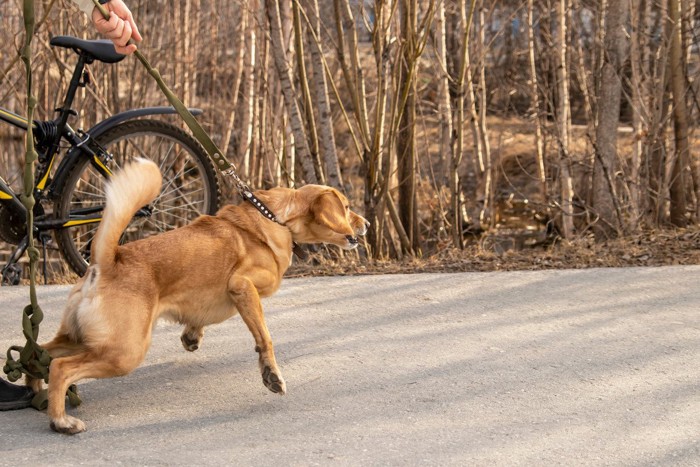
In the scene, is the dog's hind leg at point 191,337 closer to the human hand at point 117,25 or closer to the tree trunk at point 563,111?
the human hand at point 117,25

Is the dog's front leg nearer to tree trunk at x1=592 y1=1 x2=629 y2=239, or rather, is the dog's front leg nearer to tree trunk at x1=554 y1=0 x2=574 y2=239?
tree trunk at x1=592 y1=1 x2=629 y2=239

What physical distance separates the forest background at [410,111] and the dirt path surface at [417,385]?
1089 mm

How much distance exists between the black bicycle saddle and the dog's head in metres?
1.81

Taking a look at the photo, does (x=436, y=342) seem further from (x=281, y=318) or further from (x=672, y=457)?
(x=672, y=457)

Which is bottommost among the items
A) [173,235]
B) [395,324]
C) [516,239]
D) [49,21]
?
[516,239]

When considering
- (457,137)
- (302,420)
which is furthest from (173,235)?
(457,137)

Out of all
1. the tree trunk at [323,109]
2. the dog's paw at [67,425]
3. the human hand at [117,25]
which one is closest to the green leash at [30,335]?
the dog's paw at [67,425]

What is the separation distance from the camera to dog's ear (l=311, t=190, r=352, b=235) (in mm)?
4320

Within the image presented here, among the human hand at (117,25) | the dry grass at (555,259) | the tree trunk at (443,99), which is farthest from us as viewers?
the tree trunk at (443,99)

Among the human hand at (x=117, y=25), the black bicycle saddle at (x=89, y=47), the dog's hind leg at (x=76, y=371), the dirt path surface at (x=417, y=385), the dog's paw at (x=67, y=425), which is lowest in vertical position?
the dirt path surface at (x=417, y=385)

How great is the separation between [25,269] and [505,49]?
9.97 m

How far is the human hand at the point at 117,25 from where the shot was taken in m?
4.04

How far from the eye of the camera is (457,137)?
808 cm

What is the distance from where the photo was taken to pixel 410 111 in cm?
813
